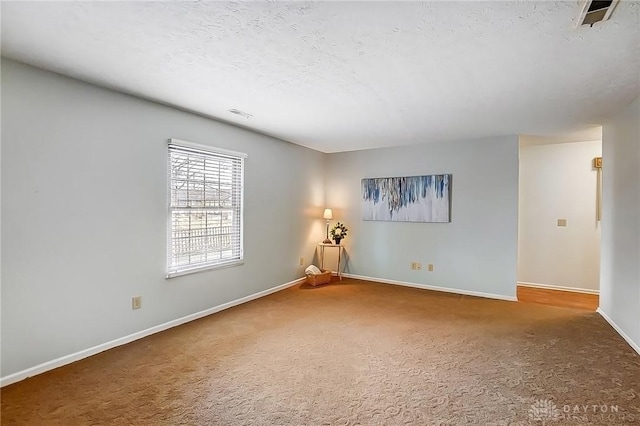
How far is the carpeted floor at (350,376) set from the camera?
76.2 inches

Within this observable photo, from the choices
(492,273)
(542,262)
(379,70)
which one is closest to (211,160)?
(379,70)

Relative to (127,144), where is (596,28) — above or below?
above

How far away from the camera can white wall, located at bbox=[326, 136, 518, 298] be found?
178 inches

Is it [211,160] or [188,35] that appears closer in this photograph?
[188,35]

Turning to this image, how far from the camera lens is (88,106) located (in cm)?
269

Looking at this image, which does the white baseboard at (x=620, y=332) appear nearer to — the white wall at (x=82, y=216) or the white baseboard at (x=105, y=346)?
the white baseboard at (x=105, y=346)

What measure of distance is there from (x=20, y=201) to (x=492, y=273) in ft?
17.3

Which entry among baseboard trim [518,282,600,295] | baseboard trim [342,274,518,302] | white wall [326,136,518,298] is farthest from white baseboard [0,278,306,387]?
baseboard trim [518,282,600,295]

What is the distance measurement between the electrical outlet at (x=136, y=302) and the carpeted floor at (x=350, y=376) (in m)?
0.35

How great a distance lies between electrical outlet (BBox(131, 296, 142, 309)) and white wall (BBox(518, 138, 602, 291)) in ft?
18.1

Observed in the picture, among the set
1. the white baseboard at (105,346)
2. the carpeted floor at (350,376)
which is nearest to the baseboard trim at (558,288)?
the carpeted floor at (350,376)

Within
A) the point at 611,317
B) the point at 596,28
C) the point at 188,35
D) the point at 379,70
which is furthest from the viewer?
the point at 611,317

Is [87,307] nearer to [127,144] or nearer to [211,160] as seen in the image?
[127,144]

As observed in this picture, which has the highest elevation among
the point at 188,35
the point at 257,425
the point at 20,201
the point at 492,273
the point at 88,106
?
the point at 188,35
